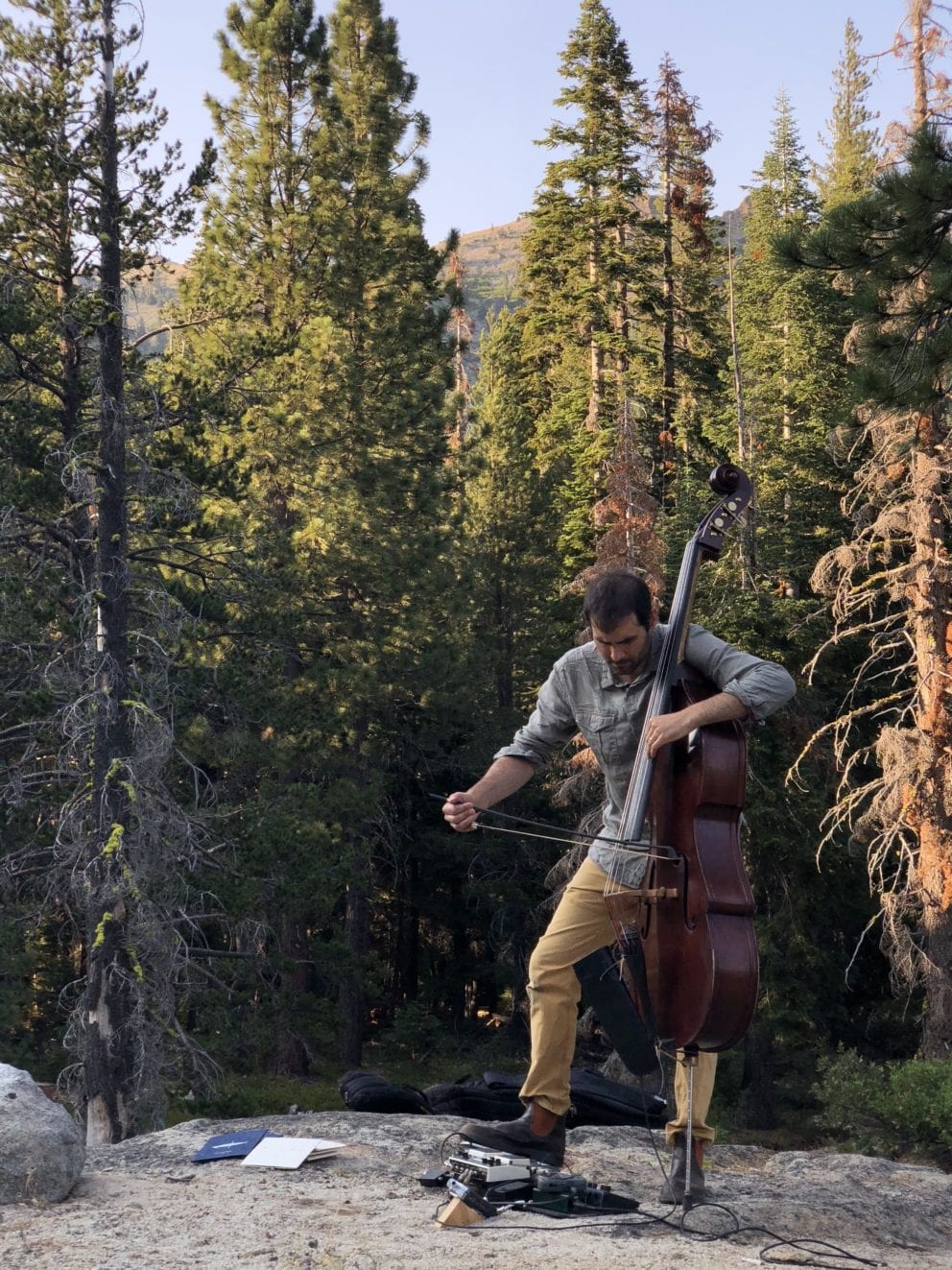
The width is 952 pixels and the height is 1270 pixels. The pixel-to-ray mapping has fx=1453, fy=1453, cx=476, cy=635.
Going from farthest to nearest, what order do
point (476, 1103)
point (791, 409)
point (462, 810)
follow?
point (791, 409) < point (476, 1103) < point (462, 810)

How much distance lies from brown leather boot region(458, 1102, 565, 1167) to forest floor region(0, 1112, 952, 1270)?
0.94 ft

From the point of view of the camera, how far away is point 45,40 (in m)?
14.1

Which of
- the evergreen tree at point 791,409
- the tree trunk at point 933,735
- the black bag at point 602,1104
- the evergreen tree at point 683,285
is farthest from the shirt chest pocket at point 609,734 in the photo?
the evergreen tree at point 683,285

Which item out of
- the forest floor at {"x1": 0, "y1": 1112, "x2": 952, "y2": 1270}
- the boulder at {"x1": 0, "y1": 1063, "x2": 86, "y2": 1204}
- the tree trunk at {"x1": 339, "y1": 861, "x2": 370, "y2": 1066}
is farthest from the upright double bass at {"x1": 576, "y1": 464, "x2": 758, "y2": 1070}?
the tree trunk at {"x1": 339, "y1": 861, "x2": 370, "y2": 1066}

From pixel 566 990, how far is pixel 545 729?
94 cm

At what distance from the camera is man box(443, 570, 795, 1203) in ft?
15.9

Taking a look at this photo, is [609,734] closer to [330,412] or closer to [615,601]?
[615,601]

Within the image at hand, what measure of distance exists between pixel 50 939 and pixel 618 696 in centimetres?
2277

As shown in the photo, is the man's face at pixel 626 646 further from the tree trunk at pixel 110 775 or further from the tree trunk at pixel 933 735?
the tree trunk at pixel 933 735

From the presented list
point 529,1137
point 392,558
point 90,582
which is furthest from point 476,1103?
point 392,558

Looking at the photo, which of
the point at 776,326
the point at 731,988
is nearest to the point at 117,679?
the point at 731,988

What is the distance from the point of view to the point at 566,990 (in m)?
5.05

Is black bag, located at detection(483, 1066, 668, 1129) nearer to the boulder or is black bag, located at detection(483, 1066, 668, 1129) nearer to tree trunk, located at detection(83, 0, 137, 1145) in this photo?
the boulder

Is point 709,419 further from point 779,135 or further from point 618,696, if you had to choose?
point 618,696
